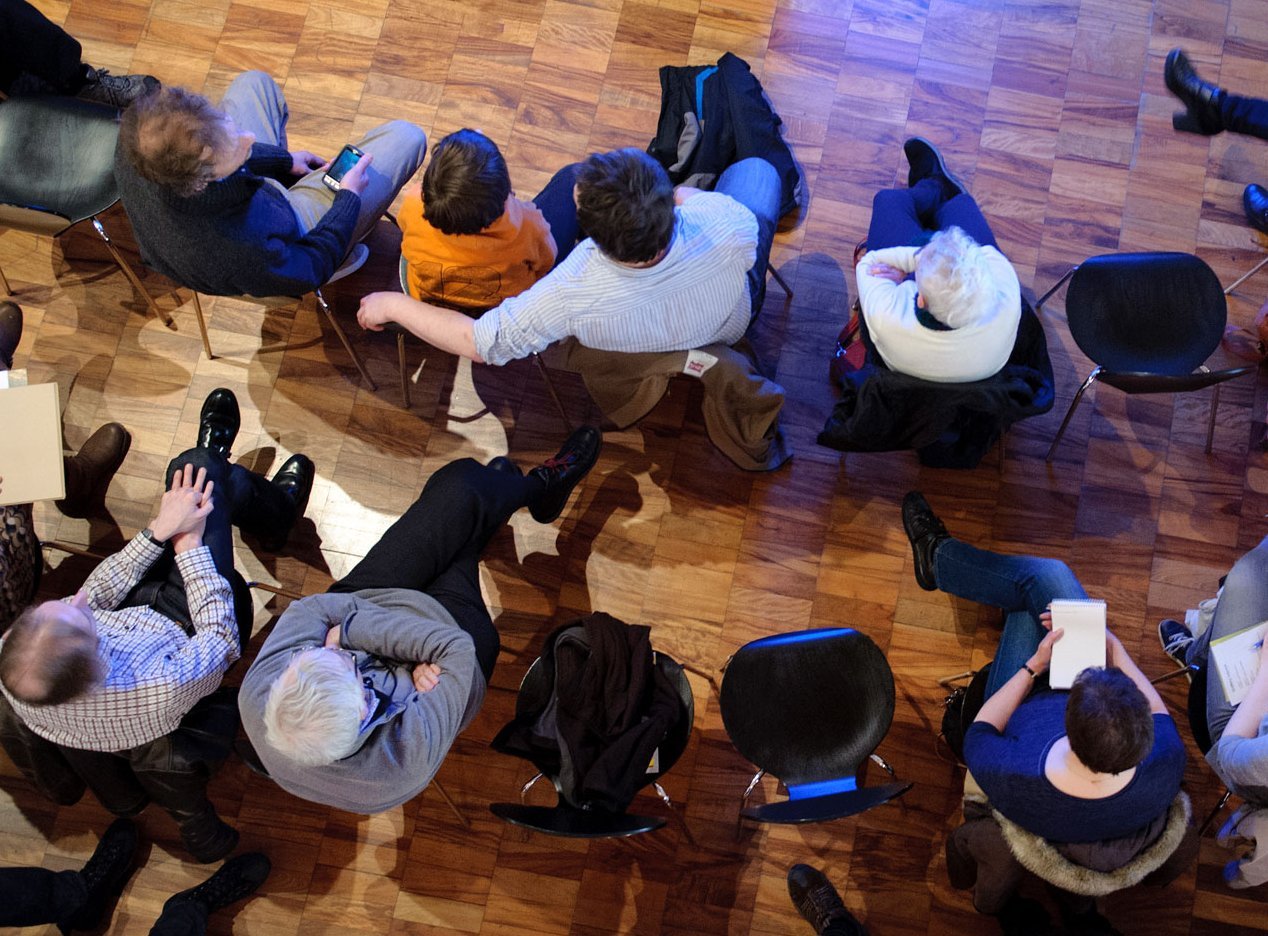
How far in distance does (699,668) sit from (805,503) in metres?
0.68

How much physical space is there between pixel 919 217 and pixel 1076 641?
146 centimetres

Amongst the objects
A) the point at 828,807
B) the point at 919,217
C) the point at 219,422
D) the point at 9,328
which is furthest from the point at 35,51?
the point at 828,807

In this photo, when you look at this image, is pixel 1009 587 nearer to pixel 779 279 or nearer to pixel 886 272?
pixel 886 272

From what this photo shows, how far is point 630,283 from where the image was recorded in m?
2.68

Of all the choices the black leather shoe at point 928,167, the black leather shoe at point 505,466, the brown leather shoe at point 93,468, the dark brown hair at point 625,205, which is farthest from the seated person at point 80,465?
the black leather shoe at point 928,167

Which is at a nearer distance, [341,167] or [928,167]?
[341,167]

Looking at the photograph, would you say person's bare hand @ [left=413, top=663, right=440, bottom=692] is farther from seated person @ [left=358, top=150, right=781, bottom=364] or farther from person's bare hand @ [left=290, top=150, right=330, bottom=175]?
person's bare hand @ [left=290, top=150, right=330, bottom=175]

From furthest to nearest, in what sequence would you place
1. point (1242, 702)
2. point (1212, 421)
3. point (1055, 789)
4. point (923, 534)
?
point (1212, 421)
point (923, 534)
point (1242, 702)
point (1055, 789)

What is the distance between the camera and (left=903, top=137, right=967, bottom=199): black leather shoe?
11.0 ft

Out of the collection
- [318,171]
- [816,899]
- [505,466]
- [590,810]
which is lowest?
[816,899]

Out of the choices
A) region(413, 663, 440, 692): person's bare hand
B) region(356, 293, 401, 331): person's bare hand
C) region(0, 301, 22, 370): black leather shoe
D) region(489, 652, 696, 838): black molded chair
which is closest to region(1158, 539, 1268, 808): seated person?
region(489, 652, 696, 838): black molded chair

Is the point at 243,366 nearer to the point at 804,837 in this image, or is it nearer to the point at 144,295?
the point at 144,295

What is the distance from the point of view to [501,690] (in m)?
3.34

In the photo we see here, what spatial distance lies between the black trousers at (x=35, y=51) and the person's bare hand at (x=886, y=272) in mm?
2828
